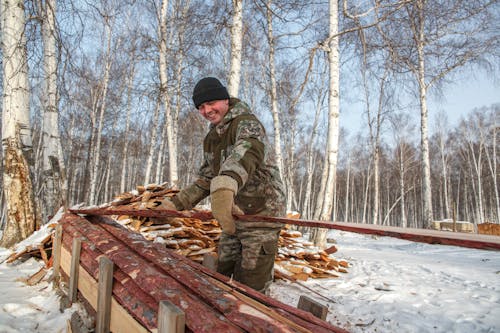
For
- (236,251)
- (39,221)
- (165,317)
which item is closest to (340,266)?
(236,251)

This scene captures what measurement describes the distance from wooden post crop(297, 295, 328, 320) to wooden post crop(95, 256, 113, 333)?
4.37 feet

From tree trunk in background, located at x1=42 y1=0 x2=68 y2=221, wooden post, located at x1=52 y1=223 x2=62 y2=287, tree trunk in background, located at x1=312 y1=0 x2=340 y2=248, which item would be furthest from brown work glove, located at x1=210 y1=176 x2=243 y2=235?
tree trunk in background, located at x1=42 y1=0 x2=68 y2=221

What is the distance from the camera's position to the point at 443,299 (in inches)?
143

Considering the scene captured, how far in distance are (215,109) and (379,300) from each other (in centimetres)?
322

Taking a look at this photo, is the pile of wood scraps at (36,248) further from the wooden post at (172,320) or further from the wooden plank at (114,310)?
the wooden post at (172,320)

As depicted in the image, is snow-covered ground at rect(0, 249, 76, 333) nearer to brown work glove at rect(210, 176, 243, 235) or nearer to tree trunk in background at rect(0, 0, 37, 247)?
tree trunk in background at rect(0, 0, 37, 247)

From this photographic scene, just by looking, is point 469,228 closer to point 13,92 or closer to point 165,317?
point 165,317

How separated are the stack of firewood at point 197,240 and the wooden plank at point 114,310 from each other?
1.75 metres

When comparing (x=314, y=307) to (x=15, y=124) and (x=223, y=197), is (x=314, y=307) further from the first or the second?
(x=15, y=124)

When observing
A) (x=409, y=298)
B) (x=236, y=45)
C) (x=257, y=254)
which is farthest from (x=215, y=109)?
(x=236, y=45)

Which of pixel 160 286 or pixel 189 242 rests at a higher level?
pixel 160 286

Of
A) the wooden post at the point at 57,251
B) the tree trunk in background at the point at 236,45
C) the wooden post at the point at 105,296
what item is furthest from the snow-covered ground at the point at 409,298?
the tree trunk in background at the point at 236,45

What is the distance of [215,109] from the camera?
232 centimetres

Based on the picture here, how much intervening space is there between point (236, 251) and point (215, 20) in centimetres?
647
